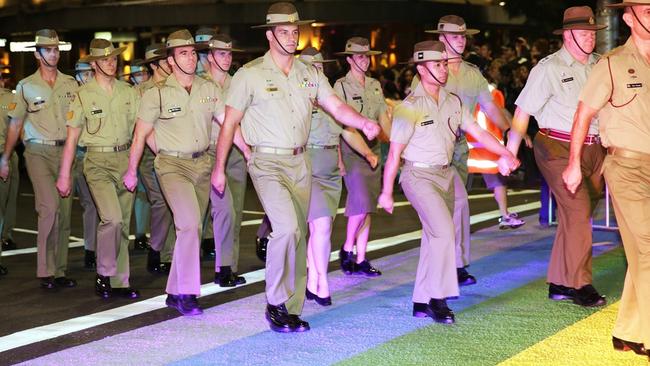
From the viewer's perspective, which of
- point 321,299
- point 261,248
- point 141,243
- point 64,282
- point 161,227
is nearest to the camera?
point 321,299

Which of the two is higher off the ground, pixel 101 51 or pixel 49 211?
pixel 101 51

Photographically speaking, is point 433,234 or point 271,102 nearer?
point 271,102

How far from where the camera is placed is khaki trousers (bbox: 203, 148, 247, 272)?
36.7ft

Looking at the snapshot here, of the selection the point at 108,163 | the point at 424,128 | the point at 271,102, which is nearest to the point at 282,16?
the point at 271,102

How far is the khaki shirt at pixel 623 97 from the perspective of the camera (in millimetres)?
7734

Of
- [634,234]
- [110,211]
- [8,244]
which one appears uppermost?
[634,234]

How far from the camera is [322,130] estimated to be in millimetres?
10680

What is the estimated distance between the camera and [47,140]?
11.9m

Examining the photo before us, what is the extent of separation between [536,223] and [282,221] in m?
6.88

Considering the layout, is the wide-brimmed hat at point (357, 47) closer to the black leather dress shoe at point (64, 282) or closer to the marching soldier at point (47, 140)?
the marching soldier at point (47, 140)

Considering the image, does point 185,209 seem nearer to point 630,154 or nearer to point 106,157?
point 106,157

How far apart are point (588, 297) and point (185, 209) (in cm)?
332

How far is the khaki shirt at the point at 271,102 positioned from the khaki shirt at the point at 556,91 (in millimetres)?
1961

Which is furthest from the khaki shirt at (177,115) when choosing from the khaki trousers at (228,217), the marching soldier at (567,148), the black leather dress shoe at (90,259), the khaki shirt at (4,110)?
the khaki shirt at (4,110)
